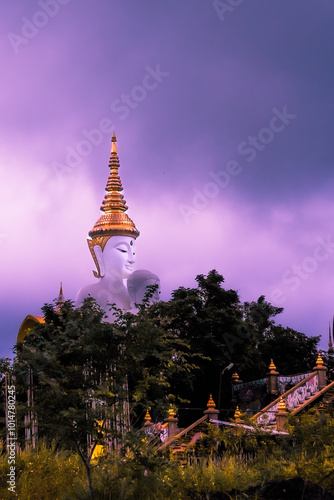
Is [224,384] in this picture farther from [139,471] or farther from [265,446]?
[139,471]

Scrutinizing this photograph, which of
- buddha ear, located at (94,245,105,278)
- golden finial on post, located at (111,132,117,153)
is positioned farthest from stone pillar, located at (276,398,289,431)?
golden finial on post, located at (111,132,117,153)

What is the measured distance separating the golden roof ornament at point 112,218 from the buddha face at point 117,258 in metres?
0.35

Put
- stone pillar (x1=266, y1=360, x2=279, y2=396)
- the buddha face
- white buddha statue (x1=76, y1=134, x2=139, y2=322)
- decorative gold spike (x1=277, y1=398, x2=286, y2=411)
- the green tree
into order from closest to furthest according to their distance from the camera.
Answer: the green tree → decorative gold spike (x1=277, y1=398, x2=286, y2=411) → stone pillar (x1=266, y1=360, x2=279, y2=396) → white buddha statue (x1=76, y1=134, x2=139, y2=322) → the buddha face

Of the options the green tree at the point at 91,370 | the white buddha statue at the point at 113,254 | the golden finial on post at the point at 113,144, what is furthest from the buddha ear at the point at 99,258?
the green tree at the point at 91,370

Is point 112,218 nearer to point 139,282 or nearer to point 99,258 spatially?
point 99,258

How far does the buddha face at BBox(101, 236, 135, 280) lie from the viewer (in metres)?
50.8

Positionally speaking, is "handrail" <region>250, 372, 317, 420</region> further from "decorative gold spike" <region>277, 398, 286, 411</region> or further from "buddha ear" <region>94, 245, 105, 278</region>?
"buddha ear" <region>94, 245, 105, 278</region>

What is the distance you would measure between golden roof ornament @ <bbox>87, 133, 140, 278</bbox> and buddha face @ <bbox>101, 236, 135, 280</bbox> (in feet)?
1.13

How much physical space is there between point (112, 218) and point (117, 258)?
2.29 metres

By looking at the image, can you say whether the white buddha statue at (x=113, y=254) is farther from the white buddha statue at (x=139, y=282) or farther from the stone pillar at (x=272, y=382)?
the stone pillar at (x=272, y=382)

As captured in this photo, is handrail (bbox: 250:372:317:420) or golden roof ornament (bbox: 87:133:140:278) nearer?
handrail (bbox: 250:372:317:420)

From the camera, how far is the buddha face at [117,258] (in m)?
50.8

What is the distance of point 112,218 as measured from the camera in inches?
2009

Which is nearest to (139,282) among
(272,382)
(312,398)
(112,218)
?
(112,218)
